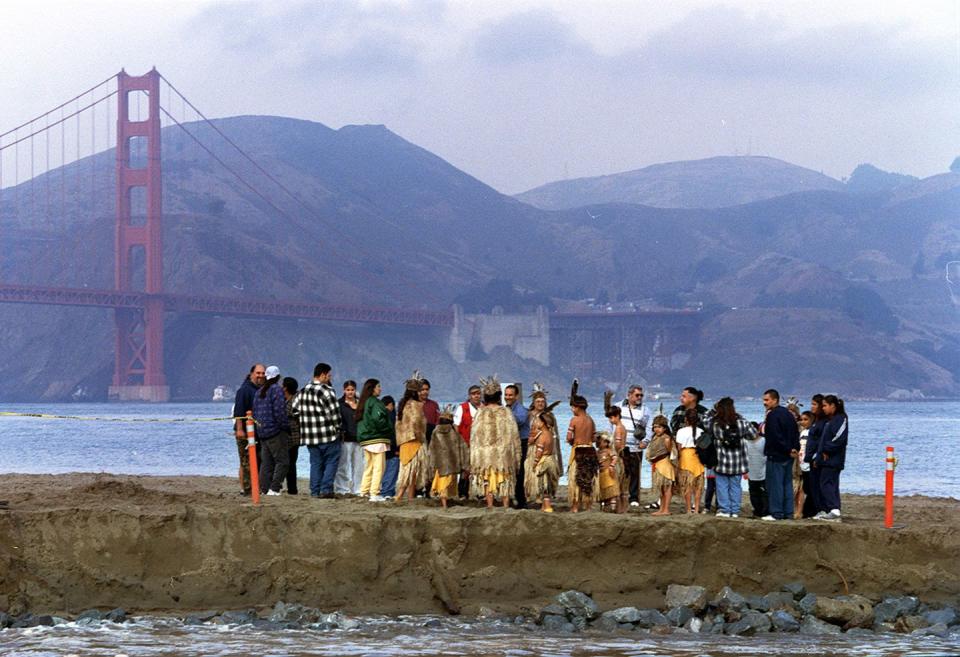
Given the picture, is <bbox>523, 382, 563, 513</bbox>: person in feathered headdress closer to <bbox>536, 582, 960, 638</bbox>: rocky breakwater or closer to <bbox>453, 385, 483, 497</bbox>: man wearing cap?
<bbox>453, 385, 483, 497</bbox>: man wearing cap

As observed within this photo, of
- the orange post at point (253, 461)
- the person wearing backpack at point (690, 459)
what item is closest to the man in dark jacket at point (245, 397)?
the orange post at point (253, 461)

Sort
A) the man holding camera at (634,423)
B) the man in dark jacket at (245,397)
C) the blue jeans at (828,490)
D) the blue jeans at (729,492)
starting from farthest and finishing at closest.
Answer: the man holding camera at (634,423), the man in dark jacket at (245,397), the blue jeans at (828,490), the blue jeans at (729,492)

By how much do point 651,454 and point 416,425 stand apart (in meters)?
2.04

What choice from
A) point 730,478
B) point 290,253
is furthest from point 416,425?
point 290,253

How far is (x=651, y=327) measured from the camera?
15062 centimetres

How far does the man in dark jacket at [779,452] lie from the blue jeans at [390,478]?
11.2 ft

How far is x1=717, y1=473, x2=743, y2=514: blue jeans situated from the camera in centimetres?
1304

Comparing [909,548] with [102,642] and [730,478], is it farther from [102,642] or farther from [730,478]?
[102,642]

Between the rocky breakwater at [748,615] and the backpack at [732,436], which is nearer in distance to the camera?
the rocky breakwater at [748,615]

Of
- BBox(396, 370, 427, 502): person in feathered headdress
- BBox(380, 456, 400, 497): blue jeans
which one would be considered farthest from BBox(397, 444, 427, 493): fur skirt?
BBox(380, 456, 400, 497): blue jeans

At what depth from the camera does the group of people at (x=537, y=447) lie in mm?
13008

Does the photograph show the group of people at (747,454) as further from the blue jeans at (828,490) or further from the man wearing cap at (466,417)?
the man wearing cap at (466,417)

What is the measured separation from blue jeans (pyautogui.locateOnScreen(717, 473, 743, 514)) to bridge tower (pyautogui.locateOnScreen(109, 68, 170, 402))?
8887cm

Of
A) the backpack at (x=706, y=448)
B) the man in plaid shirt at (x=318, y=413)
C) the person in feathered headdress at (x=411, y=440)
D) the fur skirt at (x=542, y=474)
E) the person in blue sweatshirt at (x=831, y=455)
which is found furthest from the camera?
the man in plaid shirt at (x=318, y=413)
